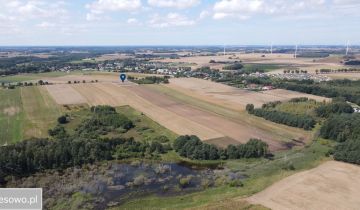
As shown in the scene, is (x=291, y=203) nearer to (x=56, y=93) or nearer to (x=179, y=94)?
(x=179, y=94)

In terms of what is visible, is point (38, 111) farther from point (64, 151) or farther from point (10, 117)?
point (64, 151)

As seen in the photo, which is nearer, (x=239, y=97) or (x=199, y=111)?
(x=199, y=111)

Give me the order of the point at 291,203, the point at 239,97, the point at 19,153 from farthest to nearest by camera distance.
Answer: the point at 239,97 < the point at 19,153 < the point at 291,203

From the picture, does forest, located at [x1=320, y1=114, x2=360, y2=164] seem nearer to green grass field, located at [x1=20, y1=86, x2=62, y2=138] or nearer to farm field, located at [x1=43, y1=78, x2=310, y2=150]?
farm field, located at [x1=43, y1=78, x2=310, y2=150]

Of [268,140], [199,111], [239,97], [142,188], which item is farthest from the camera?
[239,97]

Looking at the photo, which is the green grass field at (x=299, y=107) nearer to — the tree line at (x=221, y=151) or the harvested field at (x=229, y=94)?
the harvested field at (x=229, y=94)

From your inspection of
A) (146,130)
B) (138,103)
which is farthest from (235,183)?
(138,103)

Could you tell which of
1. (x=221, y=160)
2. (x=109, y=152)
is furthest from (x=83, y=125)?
(x=221, y=160)

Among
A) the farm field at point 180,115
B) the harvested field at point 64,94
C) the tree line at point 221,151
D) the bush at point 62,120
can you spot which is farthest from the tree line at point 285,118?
the harvested field at point 64,94
